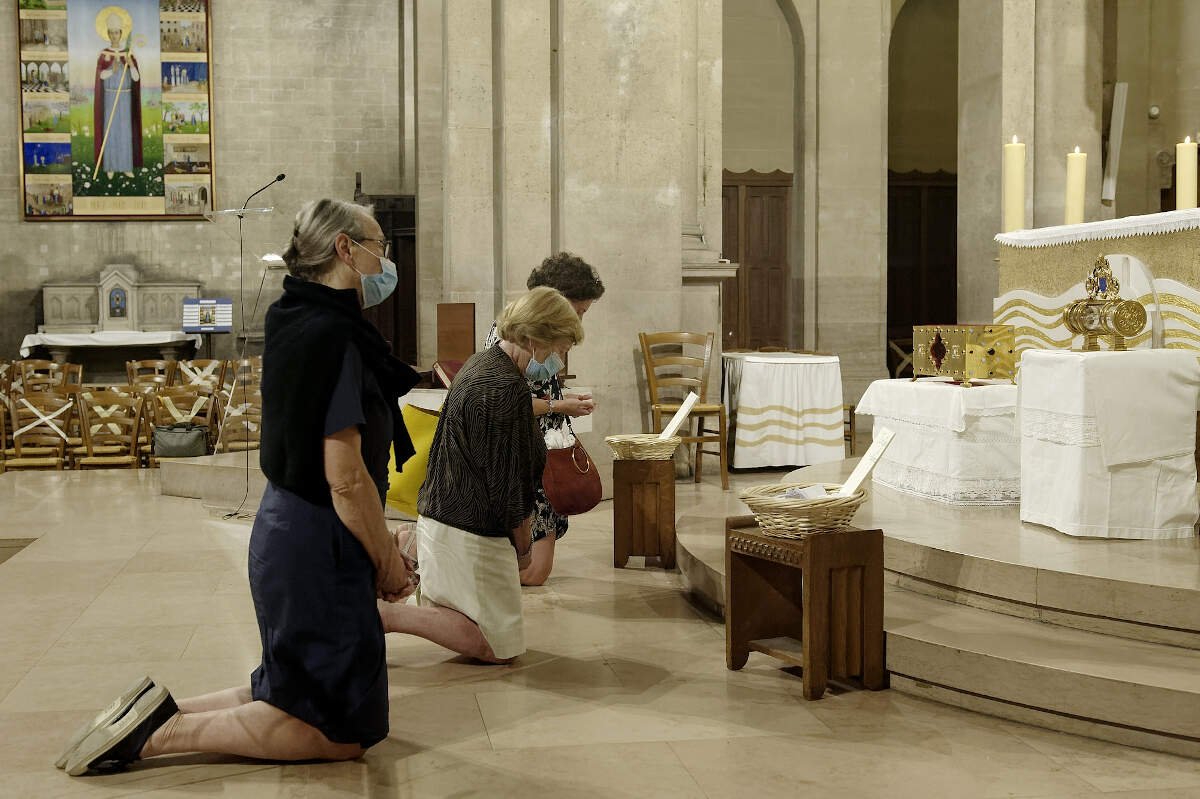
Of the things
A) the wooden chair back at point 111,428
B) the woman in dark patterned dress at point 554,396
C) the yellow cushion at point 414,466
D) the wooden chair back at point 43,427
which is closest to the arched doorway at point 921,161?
the wooden chair back at point 111,428

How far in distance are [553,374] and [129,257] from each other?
1436 centimetres

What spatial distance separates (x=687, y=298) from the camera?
8977 millimetres

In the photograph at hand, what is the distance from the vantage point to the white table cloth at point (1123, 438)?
4.43 m

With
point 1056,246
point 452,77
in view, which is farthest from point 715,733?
point 452,77

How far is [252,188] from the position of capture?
59.8 ft

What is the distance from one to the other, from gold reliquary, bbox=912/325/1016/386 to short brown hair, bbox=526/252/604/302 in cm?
160

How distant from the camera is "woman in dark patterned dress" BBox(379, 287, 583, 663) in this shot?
411cm

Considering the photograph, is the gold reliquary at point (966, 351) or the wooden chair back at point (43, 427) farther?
the wooden chair back at point (43, 427)

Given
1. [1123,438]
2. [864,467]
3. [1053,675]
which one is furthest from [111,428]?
[1053,675]

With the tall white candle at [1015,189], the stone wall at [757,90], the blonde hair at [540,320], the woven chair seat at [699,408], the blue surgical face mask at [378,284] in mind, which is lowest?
the woven chair seat at [699,408]

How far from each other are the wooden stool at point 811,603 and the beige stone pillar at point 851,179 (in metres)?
9.78

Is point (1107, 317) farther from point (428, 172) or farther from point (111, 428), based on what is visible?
point (428, 172)

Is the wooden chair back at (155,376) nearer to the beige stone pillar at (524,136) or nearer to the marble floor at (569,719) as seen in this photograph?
the beige stone pillar at (524,136)

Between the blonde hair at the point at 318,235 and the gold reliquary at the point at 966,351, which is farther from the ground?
the blonde hair at the point at 318,235
